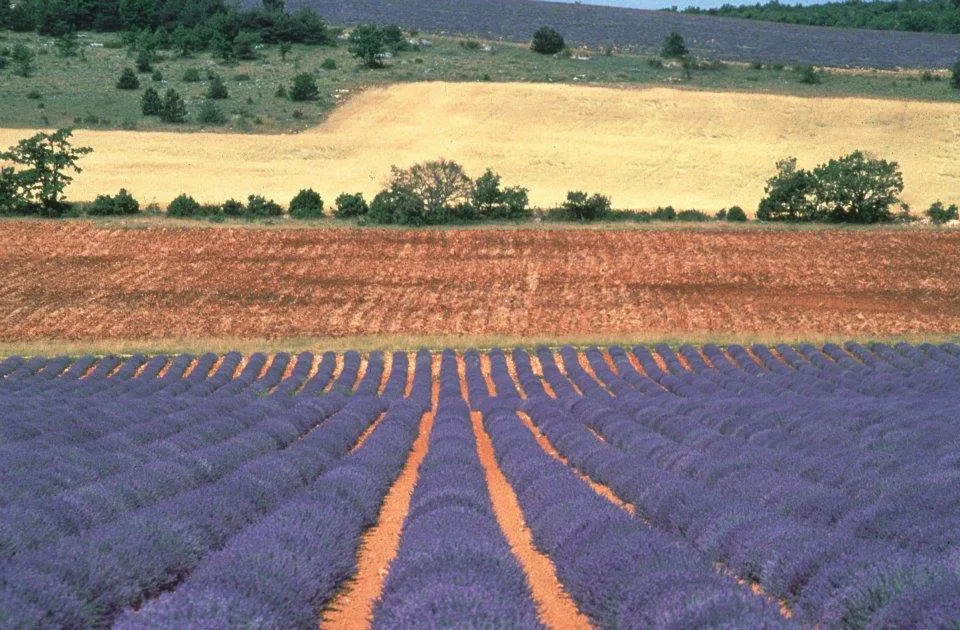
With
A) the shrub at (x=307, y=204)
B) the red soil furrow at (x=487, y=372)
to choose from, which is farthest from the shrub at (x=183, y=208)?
the red soil furrow at (x=487, y=372)

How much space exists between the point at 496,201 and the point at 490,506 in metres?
40.9

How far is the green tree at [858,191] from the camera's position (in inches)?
2084

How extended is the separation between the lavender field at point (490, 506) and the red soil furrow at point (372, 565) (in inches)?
4.0

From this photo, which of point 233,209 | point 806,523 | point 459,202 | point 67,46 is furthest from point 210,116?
point 806,523

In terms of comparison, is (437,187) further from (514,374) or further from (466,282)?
(514,374)

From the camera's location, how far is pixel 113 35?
10962cm

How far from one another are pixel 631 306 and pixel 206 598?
35.1 meters

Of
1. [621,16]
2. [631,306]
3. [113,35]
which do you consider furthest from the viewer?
[621,16]

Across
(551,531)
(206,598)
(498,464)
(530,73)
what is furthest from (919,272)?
(530,73)

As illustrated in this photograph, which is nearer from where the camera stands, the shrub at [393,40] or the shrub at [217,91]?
the shrub at [217,91]

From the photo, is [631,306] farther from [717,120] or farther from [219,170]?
[717,120]

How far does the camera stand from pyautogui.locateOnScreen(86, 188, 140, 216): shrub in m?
52.0

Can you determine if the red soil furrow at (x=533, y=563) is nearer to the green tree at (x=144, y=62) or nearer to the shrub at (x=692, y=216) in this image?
the shrub at (x=692, y=216)

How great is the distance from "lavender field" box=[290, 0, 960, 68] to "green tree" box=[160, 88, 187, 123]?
41.1 metres
